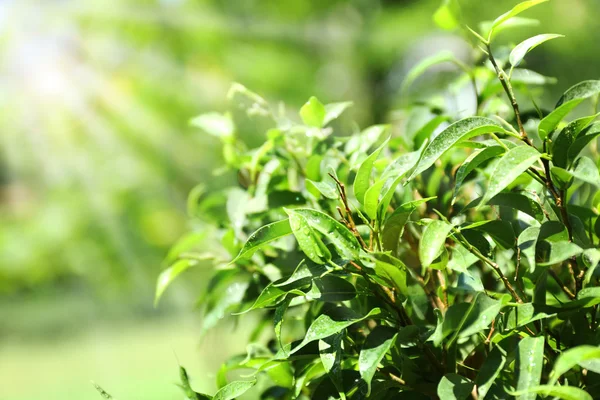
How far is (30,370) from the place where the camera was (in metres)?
3.84

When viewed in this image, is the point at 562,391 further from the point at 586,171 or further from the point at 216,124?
the point at 216,124

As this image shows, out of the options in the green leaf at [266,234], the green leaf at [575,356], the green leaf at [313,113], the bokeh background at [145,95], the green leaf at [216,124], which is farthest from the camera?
the bokeh background at [145,95]

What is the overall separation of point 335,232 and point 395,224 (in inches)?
1.9

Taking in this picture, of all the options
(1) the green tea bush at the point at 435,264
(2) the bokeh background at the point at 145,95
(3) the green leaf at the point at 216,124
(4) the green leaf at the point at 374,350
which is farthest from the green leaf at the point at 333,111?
(2) the bokeh background at the point at 145,95

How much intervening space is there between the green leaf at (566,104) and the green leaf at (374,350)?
16 cm

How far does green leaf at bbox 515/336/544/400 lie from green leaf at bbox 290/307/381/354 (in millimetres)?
90

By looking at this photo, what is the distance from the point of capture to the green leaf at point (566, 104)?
369 millimetres

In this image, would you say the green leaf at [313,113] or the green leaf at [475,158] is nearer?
the green leaf at [475,158]

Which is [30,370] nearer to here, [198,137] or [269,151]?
[198,137]

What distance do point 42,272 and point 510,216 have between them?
4610mm

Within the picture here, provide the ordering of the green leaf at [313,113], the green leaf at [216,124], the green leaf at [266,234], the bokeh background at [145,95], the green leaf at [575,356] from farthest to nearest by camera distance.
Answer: the bokeh background at [145,95] < the green leaf at [216,124] < the green leaf at [313,113] < the green leaf at [266,234] < the green leaf at [575,356]

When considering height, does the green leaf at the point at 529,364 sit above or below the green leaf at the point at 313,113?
below

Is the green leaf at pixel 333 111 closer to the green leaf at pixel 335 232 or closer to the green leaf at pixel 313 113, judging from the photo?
the green leaf at pixel 313 113

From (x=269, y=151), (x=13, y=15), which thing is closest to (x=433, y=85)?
(x=13, y=15)
